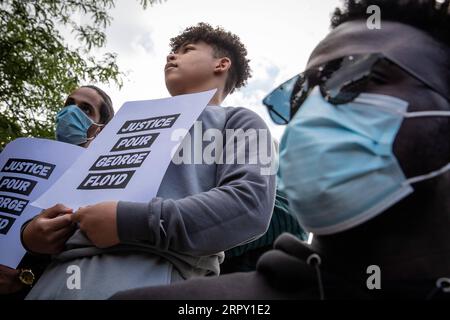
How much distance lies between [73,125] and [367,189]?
209 centimetres

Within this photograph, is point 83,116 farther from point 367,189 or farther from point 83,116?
point 367,189

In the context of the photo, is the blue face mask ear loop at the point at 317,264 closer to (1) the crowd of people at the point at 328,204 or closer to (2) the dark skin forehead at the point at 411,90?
(1) the crowd of people at the point at 328,204

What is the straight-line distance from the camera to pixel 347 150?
3.90 ft

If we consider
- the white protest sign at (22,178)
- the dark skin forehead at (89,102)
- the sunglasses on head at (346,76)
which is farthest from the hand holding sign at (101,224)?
the dark skin forehead at (89,102)

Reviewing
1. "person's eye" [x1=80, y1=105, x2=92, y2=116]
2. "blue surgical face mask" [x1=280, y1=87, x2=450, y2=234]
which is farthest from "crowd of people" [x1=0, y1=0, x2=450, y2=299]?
"person's eye" [x1=80, y1=105, x2=92, y2=116]

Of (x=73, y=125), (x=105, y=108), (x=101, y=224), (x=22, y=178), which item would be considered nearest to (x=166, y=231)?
(x=101, y=224)

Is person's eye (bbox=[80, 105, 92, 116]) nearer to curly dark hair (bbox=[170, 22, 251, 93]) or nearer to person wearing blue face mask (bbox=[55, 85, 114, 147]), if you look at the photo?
person wearing blue face mask (bbox=[55, 85, 114, 147])

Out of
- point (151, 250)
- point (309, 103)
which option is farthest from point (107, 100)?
point (309, 103)

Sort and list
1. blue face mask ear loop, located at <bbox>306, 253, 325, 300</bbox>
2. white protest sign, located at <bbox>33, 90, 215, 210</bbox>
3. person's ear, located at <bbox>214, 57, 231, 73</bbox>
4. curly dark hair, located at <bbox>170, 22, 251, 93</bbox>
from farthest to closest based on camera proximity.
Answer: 1. curly dark hair, located at <bbox>170, 22, 251, 93</bbox>
2. person's ear, located at <bbox>214, 57, 231, 73</bbox>
3. white protest sign, located at <bbox>33, 90, 215, 210</bbox>
4. blue face mask ear loop, located at <bbox>306, 253, 325, 300</bbox>

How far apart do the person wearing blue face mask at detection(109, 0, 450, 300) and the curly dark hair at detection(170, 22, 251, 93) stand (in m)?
1.24

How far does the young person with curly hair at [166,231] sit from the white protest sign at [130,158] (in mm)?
74

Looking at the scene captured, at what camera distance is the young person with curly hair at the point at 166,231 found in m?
1.44

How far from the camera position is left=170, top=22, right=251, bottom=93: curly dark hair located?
8.04ft

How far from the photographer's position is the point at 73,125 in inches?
110
